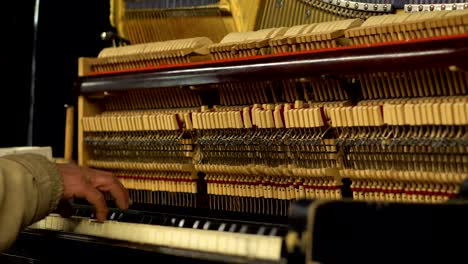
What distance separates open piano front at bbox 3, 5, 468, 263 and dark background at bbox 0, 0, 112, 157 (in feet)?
4.77

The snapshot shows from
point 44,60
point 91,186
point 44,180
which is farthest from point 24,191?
point 44,60

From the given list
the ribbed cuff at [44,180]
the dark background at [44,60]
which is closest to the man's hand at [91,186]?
the ribbed cuff at [44,180]

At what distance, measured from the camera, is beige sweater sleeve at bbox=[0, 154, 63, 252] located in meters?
2.26

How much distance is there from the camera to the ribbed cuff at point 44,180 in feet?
7.72

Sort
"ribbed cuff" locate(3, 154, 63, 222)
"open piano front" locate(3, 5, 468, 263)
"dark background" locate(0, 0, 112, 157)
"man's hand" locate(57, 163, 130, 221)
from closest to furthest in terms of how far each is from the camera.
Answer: "open piano front" locate(3, 5, 468, 263) < "ribbed cuff" locate(3, 154, 63, 222) < "man's hand" locate(57, 163, 130, 221) < "dark background" locate(0, 0, 112, 157)

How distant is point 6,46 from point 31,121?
1.81 ft

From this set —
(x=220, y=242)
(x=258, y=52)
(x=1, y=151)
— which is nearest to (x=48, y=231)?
(x=220, y=242)

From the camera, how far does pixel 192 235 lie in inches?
85.4

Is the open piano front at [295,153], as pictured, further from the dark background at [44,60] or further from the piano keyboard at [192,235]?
the dark background at [44,60]

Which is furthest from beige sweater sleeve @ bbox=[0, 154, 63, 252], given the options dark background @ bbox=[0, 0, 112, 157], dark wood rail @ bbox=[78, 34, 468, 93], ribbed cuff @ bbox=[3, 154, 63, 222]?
dark background @ bbox=[0, 0, 112, 157]

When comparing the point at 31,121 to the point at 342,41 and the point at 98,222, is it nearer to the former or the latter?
the point at 98,222

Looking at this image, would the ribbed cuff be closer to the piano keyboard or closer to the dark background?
the piano keyboard

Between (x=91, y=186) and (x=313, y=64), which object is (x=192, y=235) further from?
(x=313, y=64)

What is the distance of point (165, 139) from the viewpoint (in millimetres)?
3084
